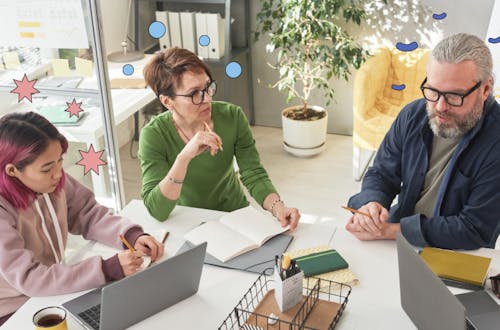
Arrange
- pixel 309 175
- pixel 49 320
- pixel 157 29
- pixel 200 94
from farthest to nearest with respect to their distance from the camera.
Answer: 1. pixel 309 175
2. pixel 157 29
3. pixel 200 94
4. pixel 49 320

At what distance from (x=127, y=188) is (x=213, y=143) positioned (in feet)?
6.39

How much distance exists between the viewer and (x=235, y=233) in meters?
1.75

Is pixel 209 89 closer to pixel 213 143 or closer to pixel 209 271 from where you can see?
pixel 213 143

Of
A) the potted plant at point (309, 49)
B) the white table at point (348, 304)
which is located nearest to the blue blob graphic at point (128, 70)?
the potted plant at point (309, 49)

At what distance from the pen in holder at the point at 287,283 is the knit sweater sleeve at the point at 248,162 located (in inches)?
28.0

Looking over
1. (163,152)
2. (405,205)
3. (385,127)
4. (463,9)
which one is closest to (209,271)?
(163,152)

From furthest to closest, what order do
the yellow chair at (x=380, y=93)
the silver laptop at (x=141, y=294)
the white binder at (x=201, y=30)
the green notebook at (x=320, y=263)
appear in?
the white binder at (x=201, y=30) < the yellow chair at (x=380, y=93) < the green notebook at (x=320, y=263) < the silver laptop at (x=141, y=294)

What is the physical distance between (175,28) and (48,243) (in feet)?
8.75

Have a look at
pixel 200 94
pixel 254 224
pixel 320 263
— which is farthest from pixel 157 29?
pixel 320 263

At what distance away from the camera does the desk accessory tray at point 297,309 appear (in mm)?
1357

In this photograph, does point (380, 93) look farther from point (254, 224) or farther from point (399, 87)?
point (254, 224)

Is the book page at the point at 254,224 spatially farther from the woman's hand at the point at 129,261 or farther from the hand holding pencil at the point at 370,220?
the woman's hand at the point at 129,261

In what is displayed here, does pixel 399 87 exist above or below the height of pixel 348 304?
below

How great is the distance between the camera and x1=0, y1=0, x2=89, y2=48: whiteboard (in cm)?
240
